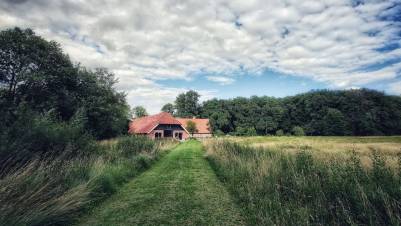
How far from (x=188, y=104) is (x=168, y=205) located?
104395mm

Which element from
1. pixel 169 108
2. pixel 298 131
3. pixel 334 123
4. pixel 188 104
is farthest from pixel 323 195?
pixel 169 108

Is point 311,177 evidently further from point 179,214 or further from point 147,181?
point 147,181

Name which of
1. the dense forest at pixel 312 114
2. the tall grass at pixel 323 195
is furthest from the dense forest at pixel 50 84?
the dense forest at pixel 312 114

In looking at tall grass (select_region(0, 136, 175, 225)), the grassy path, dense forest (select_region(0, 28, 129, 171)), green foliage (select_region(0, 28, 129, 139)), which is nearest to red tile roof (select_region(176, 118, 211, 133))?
dense forest (select_region(0, 28, 129, 171))

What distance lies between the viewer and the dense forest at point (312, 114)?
74562 mm

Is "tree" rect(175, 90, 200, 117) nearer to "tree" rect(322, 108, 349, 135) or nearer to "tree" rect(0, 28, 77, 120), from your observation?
"tree" rect(322, 108, 349, 135)

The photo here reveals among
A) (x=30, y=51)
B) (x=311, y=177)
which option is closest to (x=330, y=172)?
(x=311, y=177)

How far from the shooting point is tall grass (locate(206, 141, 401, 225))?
4.73 meters

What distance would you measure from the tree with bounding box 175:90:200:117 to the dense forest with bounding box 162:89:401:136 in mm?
18332

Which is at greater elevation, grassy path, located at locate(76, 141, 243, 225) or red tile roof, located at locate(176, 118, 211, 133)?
red tile roof, located at locate(176, 118, 211, 133)

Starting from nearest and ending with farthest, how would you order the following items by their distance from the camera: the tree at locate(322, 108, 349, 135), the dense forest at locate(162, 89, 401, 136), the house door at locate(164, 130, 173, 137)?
the house door at locate(164, 130, 173, 137), the tree at locate(322, 108, 349, 135), the dense forest at locate(162, 89, 401, 136)

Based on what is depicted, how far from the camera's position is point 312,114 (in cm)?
8062

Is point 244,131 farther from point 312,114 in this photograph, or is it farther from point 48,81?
point 48,81

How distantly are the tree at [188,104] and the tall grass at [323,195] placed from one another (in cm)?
10209
